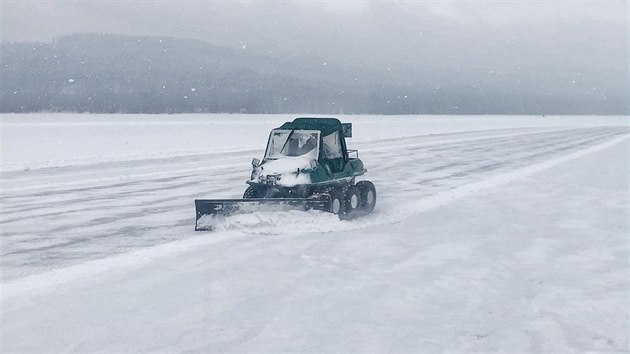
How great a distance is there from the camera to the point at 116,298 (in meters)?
6.81

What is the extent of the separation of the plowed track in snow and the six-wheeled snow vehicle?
1.44 feet

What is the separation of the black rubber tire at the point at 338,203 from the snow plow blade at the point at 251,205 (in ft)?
1.18

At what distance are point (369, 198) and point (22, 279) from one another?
23.1 feet

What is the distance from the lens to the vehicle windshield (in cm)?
1184

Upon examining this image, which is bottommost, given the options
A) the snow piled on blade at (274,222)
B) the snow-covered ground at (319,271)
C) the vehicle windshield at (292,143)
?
the snow-covered ground at (319,271)

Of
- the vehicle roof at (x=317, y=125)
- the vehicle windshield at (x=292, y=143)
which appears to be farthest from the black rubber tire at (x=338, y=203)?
the vehicle roof at (x=317, y=125)

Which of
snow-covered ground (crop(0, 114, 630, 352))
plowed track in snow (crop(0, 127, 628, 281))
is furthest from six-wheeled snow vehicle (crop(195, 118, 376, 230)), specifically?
plowed track in snow (crop(0, 127, 628, 281))

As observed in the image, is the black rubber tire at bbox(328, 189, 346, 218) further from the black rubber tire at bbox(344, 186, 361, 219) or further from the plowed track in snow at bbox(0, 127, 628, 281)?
the plowed track in snow at bbox(0, 127, 628, 281)

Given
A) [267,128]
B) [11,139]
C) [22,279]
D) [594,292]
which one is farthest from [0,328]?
[267,128]

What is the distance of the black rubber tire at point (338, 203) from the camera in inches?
448

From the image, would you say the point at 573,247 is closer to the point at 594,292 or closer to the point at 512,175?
the point at 594,292

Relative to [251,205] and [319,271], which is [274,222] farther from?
[319,271]

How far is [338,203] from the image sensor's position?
454 inches

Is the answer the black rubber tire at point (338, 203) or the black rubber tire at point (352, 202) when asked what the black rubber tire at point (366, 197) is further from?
the black rubber tire at point (338, 203)
